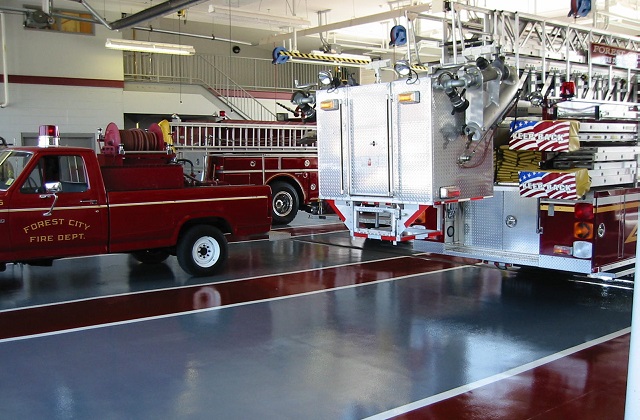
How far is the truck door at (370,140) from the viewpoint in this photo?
8.55 metres

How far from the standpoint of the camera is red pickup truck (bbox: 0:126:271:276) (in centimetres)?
887

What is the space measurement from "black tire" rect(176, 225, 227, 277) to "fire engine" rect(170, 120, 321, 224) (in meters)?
5.06

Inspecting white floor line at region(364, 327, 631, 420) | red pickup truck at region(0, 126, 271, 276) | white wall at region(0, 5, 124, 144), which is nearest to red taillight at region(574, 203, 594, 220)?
white floor line at region(364, 327, 631, 420)

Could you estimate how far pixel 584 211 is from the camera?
7828 mm

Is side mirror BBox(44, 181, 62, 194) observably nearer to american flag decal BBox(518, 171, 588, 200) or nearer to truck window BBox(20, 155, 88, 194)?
truck window BBox(20, 155, 88, 194)

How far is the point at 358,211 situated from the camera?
902cm

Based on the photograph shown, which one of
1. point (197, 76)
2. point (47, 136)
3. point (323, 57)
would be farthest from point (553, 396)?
point (197, 76)

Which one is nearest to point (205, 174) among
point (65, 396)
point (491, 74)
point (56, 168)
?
point (56, 168)

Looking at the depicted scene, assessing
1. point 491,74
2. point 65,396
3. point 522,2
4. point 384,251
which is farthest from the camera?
point 522,2

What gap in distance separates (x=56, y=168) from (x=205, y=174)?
6.72 meters

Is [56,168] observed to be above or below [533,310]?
above

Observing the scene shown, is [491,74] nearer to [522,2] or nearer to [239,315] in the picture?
[239,315]

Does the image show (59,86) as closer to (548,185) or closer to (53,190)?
(53,190)

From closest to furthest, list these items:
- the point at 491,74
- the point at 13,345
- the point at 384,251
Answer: the point at 13,345 → the point at 491,74 → the point at 384,251
